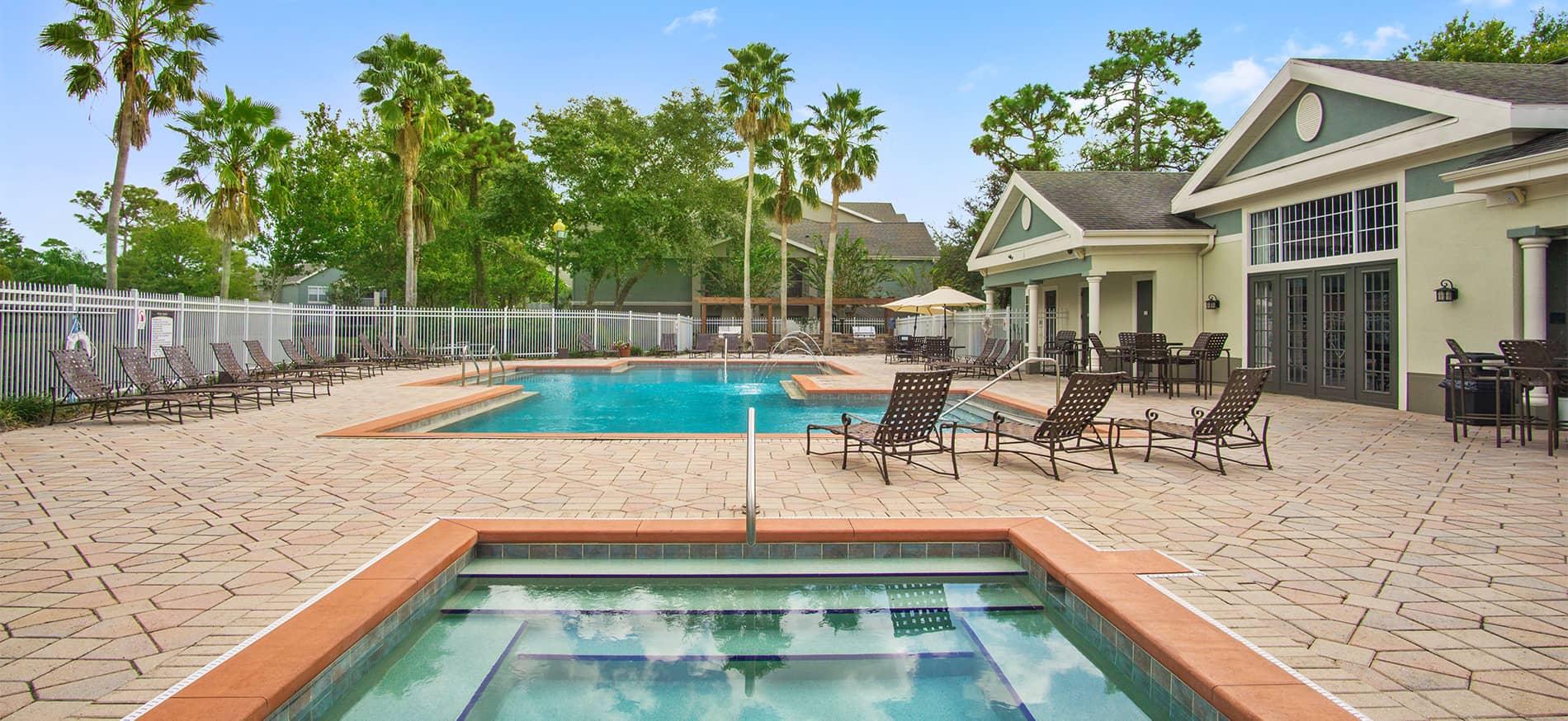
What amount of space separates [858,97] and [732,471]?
25.7 m

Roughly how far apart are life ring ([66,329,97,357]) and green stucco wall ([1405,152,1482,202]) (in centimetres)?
1763

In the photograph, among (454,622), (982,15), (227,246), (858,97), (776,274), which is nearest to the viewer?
(454,622)

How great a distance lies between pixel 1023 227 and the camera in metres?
20.3

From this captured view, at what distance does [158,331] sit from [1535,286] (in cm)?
1815

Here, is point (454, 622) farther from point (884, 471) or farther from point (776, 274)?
point (776, 274)

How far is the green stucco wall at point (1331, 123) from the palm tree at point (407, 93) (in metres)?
21.0

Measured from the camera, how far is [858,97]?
2977cm

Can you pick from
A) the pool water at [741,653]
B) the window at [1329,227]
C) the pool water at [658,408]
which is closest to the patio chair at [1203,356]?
the window at [1329,227]

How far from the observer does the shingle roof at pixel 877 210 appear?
50312 millimetres

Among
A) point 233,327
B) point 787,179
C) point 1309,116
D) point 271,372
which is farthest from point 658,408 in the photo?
point 787,179

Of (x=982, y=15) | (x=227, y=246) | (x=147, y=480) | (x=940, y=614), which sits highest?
(x=982, y=15)

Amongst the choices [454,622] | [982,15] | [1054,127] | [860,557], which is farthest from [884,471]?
[1054,127]

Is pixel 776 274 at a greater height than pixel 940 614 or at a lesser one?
greater

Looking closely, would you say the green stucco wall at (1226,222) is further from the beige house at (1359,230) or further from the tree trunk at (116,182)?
the tree trunk at (116,182)
